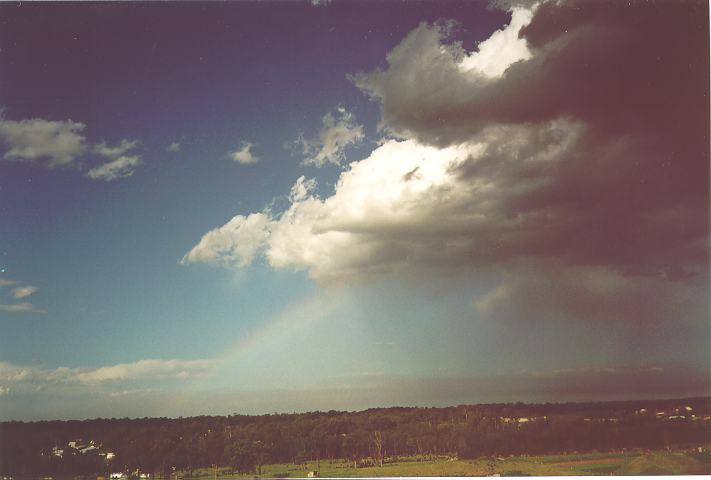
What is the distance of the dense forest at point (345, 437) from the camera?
2266 cm

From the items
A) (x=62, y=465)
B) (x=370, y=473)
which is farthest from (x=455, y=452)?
(x=62, y=465)

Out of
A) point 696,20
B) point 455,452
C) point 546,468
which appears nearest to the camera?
point 696,20

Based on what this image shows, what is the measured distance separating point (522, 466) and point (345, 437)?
7.62 metres

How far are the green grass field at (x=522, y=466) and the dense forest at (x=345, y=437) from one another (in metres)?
0.62

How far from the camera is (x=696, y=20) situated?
678 inches

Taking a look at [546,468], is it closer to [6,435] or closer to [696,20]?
[696,20]

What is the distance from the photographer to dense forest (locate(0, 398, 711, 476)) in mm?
22656

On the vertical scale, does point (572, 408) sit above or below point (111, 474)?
above

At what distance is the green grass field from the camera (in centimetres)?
1944

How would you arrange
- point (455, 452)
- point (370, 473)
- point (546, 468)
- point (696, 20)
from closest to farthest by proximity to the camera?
point (696, 20) → point (546, 468) → point (370, 473) → point (455, 452)

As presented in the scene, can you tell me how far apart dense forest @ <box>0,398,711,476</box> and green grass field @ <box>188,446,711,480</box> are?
0.62m

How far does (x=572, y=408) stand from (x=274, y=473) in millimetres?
12810

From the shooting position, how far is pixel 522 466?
2105cm

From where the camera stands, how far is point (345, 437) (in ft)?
81.5
